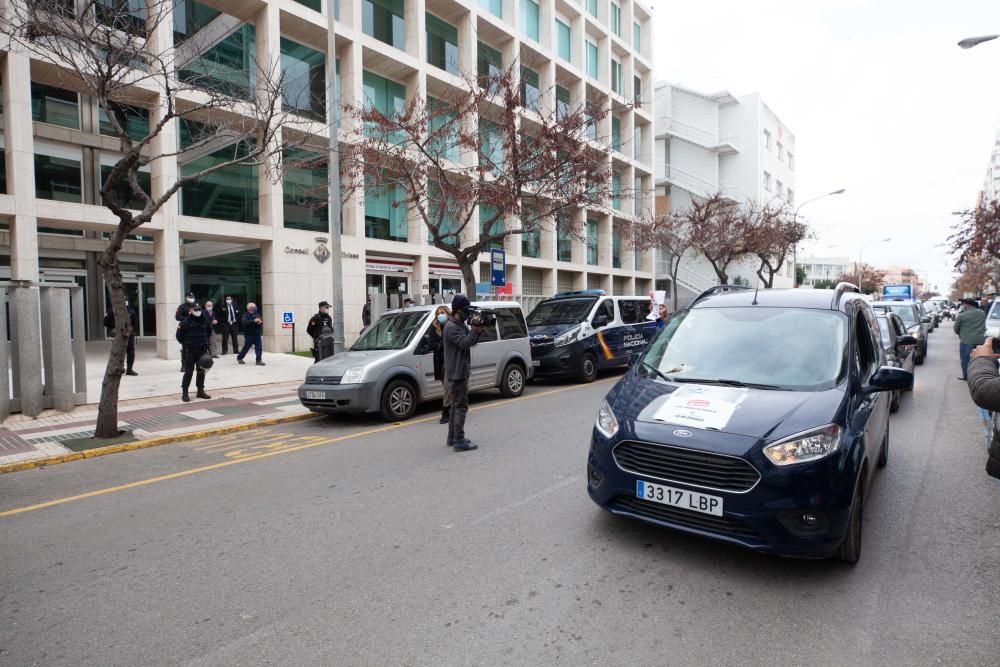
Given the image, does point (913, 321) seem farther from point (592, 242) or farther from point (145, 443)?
point (145, 443)

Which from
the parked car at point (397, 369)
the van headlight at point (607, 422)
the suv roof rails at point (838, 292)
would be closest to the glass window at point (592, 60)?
the parked car at point (397, 369)

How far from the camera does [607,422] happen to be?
163 inches

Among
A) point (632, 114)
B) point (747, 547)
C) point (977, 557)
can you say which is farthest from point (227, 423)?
point (632, 114)

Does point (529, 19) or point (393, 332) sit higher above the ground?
point (529, 19)

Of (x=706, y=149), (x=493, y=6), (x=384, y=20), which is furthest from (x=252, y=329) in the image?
(x=706, y=149)

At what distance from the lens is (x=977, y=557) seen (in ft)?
12.6

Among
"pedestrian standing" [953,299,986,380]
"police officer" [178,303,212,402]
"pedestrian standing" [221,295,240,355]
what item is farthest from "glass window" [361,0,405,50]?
"pedestrian standing" [953,299,986,380]

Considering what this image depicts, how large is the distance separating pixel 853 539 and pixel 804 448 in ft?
2.52

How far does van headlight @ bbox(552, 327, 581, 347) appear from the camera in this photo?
12.6 m

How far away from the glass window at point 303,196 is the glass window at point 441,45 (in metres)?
7.82

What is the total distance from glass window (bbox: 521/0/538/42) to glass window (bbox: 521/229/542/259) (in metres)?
9.84

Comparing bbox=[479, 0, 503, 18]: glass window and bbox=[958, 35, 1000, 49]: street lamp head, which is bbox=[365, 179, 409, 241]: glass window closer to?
bbox=[479, 0, 503, 18]: glass window

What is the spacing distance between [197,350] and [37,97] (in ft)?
51.5

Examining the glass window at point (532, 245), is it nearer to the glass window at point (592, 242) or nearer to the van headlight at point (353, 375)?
the glass window at point (592, 242)
